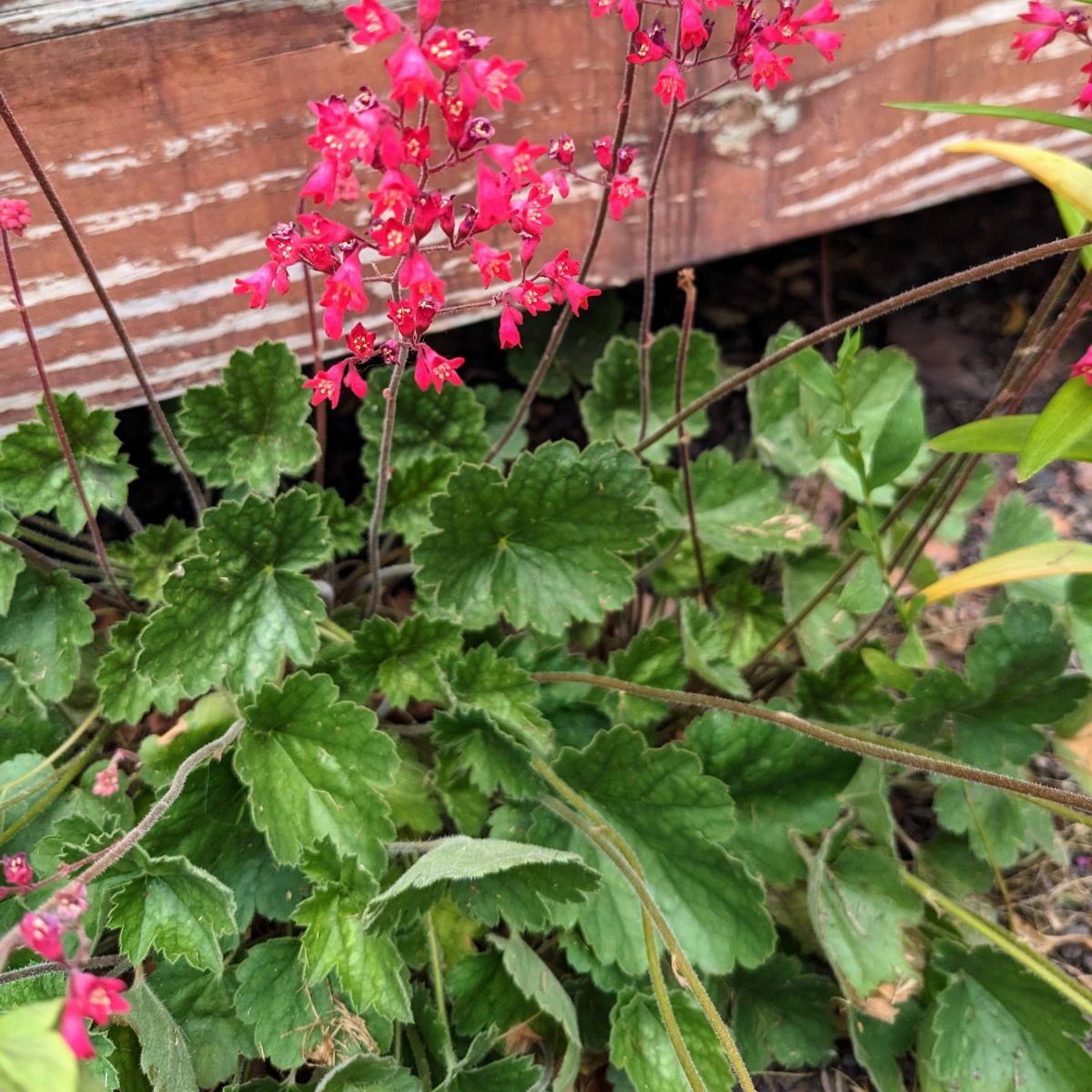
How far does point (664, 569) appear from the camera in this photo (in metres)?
1.77

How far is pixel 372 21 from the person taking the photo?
0.76m

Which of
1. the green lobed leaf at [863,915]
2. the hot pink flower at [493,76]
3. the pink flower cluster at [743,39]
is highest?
the hot pink flower at [493,76]

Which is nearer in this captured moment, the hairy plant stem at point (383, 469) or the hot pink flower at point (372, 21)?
the hot pink flower at point (372, 21)

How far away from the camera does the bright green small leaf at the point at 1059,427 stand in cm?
101

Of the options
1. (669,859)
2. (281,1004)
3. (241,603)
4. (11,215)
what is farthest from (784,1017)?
(11,215)

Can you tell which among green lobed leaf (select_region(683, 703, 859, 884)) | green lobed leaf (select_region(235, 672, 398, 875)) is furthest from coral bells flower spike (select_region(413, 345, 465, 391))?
green lobed leaf (select_region(683, 703, 859, 884))

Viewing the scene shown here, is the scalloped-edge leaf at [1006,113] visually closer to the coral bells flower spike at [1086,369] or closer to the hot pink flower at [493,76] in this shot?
the coral bells flower spike at [1086,369]

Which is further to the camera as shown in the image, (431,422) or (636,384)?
(636,384)

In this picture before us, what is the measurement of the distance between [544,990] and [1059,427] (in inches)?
36.9

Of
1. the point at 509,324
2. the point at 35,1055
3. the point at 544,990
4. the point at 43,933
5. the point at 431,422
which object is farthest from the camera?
the point at 431,422

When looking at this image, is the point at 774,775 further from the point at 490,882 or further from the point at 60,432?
the point at 60,432

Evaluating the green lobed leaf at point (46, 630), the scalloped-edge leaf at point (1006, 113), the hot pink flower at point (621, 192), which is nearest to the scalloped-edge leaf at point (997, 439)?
the scalloped-edge leaf at point (1006, 113)

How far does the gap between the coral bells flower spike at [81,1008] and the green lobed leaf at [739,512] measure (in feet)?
3.75

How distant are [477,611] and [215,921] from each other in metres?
0.61
